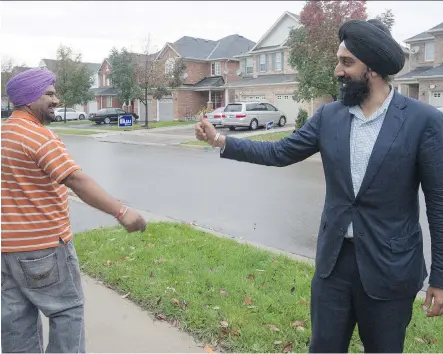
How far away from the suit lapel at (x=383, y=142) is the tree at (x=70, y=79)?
42.8m

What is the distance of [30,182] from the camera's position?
8.20ft

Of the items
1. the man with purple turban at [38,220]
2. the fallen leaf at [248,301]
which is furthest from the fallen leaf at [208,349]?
the man with purple turban at [38,220]

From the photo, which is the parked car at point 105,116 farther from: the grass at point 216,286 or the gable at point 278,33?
the grass at point 216,286

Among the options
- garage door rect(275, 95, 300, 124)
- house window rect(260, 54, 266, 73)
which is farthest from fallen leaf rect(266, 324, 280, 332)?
house window rect(260, 54, 266, 73)

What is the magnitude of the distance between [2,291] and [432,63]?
3332 cm

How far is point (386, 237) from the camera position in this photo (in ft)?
7.59

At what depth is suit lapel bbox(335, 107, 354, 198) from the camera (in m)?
2.39

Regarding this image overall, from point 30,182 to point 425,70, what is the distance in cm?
3135

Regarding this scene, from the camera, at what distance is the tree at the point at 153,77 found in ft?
115

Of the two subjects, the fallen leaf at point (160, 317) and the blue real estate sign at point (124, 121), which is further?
the blue real estate sign at point (124, 121)

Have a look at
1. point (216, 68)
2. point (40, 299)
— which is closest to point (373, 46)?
point (40, 299)

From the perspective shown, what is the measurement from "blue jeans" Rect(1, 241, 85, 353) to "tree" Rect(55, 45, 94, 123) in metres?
42.0

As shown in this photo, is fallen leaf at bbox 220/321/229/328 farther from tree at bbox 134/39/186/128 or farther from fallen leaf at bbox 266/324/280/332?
tree at bbox 134/39/186/128

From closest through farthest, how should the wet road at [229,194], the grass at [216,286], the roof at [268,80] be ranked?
the grass at [216,286] → the wet road at [229,194] → the roof at [268,80]
